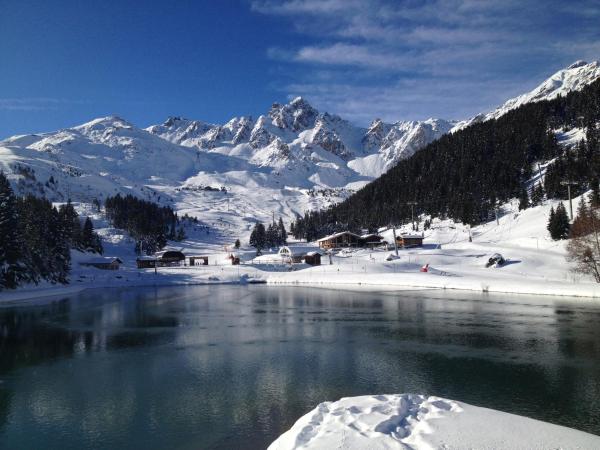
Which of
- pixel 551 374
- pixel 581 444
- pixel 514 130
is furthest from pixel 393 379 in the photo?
pixel 514 130

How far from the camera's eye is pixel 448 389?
19.3 metres

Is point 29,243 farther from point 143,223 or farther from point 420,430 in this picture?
point 143,223

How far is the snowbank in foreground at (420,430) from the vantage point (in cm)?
1229

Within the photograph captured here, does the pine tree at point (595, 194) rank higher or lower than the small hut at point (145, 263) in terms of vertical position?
higher

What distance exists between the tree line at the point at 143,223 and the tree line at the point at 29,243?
40.3m

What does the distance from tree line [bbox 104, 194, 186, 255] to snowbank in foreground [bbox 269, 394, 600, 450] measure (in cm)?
12025

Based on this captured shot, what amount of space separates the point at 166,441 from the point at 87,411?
4975 millimetres

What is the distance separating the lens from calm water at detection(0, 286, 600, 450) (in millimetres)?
16031

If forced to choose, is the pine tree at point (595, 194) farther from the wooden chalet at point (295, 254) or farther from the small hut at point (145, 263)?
the small hut at point (145, 263)

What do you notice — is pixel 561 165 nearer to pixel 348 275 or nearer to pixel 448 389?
pixel 348 275

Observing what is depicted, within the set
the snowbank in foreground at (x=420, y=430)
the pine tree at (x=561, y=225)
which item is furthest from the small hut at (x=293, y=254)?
the snowbank in foreground at (x=420, y=430)

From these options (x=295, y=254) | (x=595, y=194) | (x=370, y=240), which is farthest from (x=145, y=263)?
(x=595, y=194)

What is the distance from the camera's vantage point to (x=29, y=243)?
69.5 metres

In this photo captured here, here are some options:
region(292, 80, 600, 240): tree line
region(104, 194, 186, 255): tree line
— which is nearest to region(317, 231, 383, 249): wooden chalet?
region(292, 80, 600, 240): tree line
